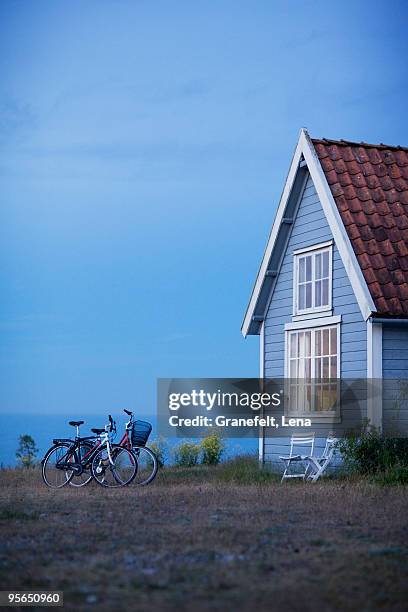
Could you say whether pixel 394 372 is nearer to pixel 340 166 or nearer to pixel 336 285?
pixel 336 285

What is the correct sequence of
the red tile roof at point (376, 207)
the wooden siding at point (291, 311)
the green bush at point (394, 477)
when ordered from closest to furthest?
the green bush at point (394, 477), the red tile roof at point (376, 207), the wooden siding at point (291, 311)

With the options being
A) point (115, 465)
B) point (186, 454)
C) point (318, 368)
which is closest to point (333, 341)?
point (318, 368)

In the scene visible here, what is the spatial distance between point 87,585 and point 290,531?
321 centimetres

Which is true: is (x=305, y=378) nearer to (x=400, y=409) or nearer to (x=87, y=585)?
(x=400, y=409)

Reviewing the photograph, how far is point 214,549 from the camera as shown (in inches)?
347

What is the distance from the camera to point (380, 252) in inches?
674

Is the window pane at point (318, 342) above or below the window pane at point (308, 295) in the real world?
below

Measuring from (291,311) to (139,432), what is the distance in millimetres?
4833

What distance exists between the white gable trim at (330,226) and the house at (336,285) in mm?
21

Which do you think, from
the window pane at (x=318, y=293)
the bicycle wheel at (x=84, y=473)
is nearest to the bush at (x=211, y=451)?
the window pane at (x=318, y=293)

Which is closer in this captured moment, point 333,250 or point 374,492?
point 374,492

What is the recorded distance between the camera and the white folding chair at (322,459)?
16.6m

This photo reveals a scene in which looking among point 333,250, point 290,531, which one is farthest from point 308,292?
point 290,531

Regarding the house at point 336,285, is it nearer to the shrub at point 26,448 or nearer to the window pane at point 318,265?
the window pane at point 318,265
